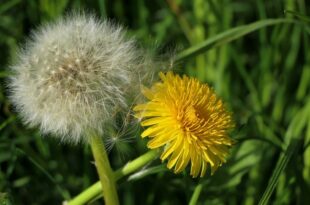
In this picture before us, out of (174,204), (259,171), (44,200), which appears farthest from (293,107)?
(44,200)

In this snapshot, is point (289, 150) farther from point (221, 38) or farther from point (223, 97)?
point (223, 97)


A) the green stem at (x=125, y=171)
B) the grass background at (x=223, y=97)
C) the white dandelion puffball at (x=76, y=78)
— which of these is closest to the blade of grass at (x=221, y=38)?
the grass background at (x=223, y=97)

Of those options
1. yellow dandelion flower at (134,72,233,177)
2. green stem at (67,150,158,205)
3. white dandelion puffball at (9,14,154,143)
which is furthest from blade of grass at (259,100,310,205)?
white dandelion puffball at (9,14,154,143)

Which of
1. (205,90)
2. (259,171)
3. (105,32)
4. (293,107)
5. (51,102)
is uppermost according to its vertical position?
(105,32)

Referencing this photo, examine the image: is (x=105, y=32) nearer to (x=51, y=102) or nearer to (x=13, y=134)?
(x=51, y=102)

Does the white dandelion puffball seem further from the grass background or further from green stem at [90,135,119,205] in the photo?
the grass background
